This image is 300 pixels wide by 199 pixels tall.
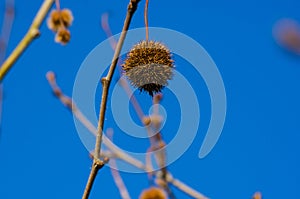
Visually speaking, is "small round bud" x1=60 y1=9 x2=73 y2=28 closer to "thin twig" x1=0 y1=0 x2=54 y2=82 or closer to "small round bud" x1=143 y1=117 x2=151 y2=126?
"small round bud" x1=143 y1=117 x2=151 y2=126

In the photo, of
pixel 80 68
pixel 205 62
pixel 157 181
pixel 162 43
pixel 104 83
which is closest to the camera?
pixel 104 83

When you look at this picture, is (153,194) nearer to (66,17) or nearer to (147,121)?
(147,121)

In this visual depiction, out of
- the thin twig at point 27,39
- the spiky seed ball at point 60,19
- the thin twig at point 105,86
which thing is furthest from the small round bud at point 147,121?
the thin twig at point 27,39

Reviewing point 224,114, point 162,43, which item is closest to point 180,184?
point 224,114

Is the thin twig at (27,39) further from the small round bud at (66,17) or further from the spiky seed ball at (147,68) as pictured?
the spiky seed ball at (147,68)

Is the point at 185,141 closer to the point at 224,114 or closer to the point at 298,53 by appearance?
the point at 224,114

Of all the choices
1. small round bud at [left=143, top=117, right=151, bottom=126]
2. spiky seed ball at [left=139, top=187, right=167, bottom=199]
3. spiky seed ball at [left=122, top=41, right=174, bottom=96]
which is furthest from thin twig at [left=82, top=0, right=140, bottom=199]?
spiky seed ball at [left=122, top=41, right=174, bottom=96]
